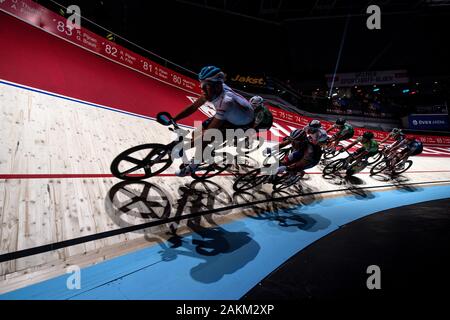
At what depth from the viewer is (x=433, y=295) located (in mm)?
1785

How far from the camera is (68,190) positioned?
2.76 metres

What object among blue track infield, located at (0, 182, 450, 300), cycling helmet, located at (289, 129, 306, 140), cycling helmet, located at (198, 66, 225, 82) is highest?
cycling helmet, located at (198, 66, 225, 82)

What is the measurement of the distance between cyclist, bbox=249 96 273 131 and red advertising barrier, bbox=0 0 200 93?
5.27 m

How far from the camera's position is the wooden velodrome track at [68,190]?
2.13 m

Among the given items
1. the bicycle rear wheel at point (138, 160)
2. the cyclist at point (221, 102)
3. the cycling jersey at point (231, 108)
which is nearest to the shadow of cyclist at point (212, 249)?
the bicycle rear wheel at point (138, 160)

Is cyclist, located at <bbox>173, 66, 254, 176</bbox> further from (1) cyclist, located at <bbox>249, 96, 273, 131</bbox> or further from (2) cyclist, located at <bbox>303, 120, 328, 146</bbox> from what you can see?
(2) cyclist, located at <bbox>303, 120, 328, 146</bbox>

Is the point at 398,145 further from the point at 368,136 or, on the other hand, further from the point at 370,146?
the point at 368,136

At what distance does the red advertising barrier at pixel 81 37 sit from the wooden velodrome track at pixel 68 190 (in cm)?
364

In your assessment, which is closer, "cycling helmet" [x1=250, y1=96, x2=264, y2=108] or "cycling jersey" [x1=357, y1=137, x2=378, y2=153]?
"cycling helmet" [x1=250, y1=96, x2=264, y2=108]

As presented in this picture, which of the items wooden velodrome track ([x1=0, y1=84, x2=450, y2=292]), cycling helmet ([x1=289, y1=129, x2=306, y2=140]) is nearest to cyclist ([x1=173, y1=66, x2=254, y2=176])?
wooden velodrome track ([x1=0, y1=84, x2=450, y2=292])

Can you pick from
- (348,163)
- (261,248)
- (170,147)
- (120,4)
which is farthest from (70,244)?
(120,4)

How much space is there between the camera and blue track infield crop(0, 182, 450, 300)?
1841 mm

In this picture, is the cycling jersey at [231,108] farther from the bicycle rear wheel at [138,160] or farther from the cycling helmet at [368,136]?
the cycling helmet at [368,136]

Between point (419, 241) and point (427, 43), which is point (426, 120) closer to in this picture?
point (427, 43)
